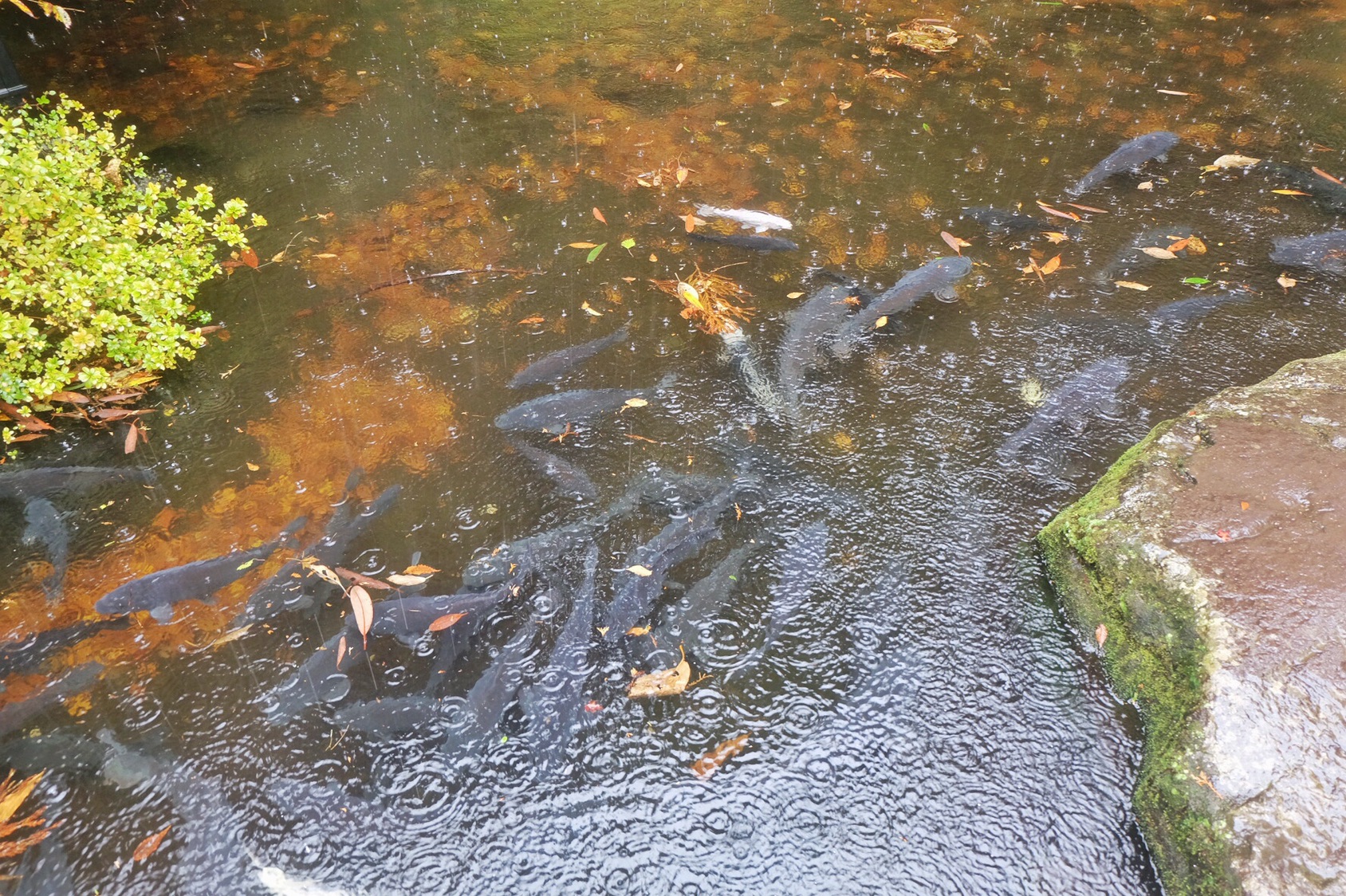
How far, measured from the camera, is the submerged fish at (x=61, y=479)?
10.9ft

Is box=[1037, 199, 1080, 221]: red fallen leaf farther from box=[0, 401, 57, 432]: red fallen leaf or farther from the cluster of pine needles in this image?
box=[0, 401, 57, 432]: red fallen leaf

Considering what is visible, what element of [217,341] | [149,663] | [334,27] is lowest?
[149,663]

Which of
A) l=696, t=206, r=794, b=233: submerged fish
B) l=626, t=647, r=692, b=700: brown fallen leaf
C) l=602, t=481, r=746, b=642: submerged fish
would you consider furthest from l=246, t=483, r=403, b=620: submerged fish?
l=696, t=206, r=794, b=233: submerged fish

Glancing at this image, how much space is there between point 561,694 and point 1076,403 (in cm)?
277

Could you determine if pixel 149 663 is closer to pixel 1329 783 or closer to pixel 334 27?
pixel 1329 783

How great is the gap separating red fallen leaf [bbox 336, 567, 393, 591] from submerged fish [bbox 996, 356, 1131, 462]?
107 inches

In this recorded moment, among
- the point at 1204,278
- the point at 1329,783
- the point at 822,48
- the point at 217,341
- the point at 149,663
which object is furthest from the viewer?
the point at 822,48

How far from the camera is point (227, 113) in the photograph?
5.97 m

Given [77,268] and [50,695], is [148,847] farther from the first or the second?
[77,268]

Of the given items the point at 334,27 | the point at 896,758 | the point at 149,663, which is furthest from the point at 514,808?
the point at 334,27

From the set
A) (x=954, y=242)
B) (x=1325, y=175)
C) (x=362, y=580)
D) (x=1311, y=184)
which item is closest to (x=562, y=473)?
(x=362, y=580)

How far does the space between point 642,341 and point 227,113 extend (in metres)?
4.34

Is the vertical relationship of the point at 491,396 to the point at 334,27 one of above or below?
below

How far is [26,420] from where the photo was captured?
3531 millimetres
